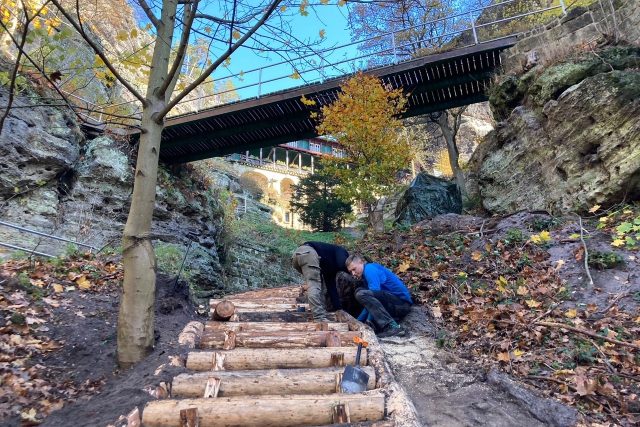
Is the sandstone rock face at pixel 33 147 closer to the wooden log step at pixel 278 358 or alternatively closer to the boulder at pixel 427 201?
the wooden log step at pixel 278 358

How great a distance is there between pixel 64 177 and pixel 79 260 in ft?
20.0

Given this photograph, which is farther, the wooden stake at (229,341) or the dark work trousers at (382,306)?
the dark work trousers at (382,306)

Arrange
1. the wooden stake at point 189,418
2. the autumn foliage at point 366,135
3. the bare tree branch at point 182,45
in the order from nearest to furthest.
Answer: the wooden stake at point 189,418 < the bare tree branch at point 182,45 < the autumn foliage at point 366,135

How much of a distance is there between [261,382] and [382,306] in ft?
8.49

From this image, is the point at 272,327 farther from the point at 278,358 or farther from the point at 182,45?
the point at 182,45

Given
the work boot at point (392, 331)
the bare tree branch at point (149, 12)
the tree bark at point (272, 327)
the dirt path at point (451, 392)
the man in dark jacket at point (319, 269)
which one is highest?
the bare tree branch at point (149, 12)

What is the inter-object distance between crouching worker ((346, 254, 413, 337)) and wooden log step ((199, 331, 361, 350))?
94cm

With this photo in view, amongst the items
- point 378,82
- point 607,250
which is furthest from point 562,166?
point 378,82

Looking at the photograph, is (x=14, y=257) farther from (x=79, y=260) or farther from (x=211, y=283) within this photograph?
(x=211, y=283)

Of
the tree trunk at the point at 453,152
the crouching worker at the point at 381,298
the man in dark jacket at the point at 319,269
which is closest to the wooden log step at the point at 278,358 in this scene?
the crouching worker at the point at 381,298

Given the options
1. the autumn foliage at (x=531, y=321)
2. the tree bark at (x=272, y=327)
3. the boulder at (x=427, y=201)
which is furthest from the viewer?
the boulder at (x=427, y=201)

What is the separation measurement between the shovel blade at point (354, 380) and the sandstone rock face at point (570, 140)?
22.2 feet

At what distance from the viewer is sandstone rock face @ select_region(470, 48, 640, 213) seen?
23.9 ft

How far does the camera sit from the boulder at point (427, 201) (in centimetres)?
1329
